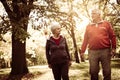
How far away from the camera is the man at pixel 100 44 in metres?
8.95

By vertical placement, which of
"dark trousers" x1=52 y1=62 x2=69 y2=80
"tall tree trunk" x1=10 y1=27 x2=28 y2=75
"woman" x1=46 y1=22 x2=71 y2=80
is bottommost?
"tall tree trunk" x1=10 y1=27 x2=28 y2=75

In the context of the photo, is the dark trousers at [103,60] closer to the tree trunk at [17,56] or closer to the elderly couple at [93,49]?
the elderly couple at [93,49]

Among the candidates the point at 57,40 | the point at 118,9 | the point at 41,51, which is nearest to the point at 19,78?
the point at 118,9

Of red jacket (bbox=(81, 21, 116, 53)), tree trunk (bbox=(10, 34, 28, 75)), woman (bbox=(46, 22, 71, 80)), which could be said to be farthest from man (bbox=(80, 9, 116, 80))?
tree trunk (bbox=(10, 34, 28, 75))

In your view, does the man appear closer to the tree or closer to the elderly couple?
the elderly couple

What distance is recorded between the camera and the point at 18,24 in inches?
684

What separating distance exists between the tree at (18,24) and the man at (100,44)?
26.2ft

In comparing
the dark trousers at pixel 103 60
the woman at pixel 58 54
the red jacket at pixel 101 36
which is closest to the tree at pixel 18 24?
the woman at pixel 58 54

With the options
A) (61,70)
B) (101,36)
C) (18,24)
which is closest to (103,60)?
(101,36)

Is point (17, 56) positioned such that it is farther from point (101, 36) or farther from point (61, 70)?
point (101, 36)

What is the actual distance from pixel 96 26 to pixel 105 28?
0.89 feet

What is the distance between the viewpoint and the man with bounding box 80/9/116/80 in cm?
895

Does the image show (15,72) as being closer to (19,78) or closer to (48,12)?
(19,78)

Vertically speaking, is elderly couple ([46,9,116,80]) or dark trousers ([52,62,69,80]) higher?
elderly couple ([46,9,116,80])
